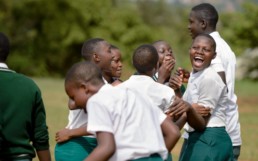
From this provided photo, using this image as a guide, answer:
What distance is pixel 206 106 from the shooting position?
6867 millimetres

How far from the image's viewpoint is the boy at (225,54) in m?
7.62

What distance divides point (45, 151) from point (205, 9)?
Answer: 223 centimetres

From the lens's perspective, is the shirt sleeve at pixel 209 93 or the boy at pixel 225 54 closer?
the shirt sleeve at pixel 209 93

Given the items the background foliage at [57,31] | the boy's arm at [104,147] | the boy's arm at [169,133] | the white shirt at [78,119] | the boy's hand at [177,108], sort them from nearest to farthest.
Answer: the boy's arm at [104,147] < the boy's arm at [169,133] < the boy's hand at [177,108] < the white shirt at [78,119] < the background foliage at [57,31]

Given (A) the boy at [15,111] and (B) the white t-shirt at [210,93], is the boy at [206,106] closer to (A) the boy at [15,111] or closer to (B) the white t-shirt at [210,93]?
(B) the white t-shirt at [210,93]

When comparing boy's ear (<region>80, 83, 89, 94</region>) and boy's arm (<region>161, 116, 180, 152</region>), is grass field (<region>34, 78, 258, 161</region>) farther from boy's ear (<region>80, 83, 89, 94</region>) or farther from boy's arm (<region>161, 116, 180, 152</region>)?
boy's ear (<region>80, 83, 89, 94</region>)

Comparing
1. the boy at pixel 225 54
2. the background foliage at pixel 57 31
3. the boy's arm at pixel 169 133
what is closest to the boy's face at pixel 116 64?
the boy at pixel 225 54

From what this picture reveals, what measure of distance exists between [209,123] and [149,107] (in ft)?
5.36

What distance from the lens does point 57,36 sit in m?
62.0

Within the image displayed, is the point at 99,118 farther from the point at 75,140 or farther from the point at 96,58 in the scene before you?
the point at 96,58

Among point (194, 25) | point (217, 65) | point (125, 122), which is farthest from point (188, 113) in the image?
point (194, 25)

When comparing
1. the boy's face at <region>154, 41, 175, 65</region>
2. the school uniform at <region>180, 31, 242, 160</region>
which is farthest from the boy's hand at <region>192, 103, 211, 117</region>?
the boy's face at <region>154, 41, 175, 65</region>

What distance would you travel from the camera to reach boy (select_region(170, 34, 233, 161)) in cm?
690

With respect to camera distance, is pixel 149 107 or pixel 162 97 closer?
pixel 149 107
